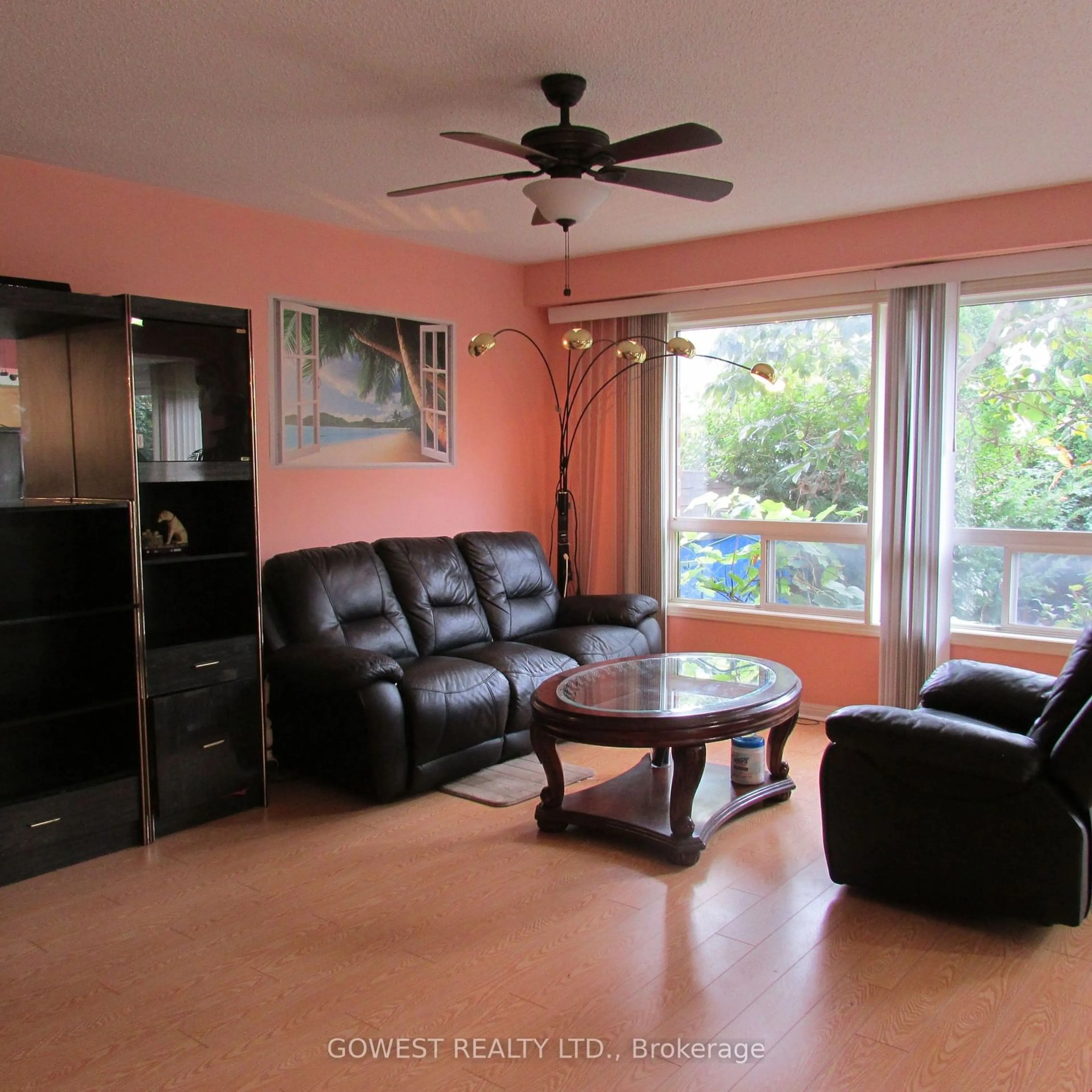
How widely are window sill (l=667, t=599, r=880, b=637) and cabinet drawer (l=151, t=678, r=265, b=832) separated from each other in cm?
268

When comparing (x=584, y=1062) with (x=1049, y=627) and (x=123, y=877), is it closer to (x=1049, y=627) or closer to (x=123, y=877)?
(x=123, y=877)

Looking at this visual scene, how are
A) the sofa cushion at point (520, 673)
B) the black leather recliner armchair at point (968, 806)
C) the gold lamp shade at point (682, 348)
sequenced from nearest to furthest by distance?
the black leather recliner armchair at point (968, 806) → the sofa cushion at point (520, 673) → the gold lamp shade at point (682, 348)

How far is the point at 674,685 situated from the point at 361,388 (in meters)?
2.31

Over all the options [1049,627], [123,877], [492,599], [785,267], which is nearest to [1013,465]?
[1049,627]

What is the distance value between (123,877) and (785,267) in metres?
4.05

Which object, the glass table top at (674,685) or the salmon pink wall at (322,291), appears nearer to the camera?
the glass table top at (674,685)

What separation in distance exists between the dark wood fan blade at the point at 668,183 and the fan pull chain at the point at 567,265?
1.10 m

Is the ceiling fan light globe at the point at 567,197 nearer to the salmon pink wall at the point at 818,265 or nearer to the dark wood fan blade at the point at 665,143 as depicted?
the dark wood fan blade at the point at 665,143

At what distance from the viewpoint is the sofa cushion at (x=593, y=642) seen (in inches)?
183

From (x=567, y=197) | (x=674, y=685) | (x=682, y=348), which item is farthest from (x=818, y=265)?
(x=674, y=685)

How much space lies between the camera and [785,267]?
4828 millimetres

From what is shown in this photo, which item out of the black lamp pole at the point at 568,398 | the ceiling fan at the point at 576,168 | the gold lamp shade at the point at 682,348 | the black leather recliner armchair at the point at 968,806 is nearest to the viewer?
the black leather recliner armchair at the point at 968,806

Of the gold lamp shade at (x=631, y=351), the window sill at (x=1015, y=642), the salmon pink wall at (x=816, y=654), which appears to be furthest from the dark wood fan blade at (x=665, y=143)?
the salmon pink wall at (x=816, y=654)

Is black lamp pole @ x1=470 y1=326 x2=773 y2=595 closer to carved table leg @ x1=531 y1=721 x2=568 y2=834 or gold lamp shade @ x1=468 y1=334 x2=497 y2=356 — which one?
gold lamp shade @ x1=468 y1=334 x2=497 y2=356
